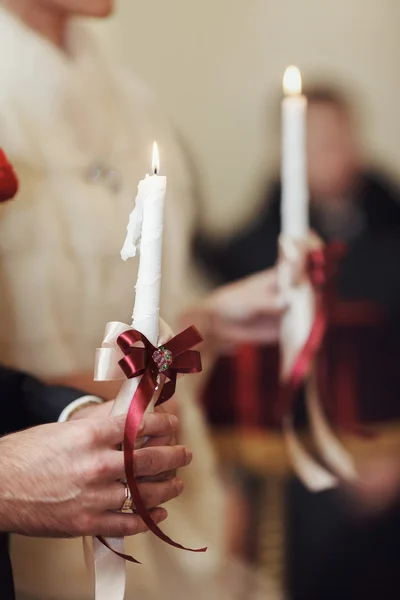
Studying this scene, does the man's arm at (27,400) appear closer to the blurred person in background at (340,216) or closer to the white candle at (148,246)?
the white candle at (148,246)

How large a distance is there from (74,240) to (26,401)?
219mm

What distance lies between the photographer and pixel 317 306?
3.17 ft

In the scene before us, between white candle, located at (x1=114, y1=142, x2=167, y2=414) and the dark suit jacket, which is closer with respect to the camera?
white candle, located at (x1=114, y1=142, x2=167, y2=414)

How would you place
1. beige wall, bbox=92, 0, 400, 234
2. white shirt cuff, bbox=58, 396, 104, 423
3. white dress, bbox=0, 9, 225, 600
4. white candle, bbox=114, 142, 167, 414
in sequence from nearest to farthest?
white candle, bbox=114, 142, 167, 414
white shirt cuff, bbox=58, 396, 104, 423
white dress, bbox=0, 9, 225, 600
beige wall, bbox=92, 0, 400, 234

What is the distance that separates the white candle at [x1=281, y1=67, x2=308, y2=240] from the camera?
2.80 feet

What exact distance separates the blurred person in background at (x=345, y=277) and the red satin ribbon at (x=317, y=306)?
0.05 metres

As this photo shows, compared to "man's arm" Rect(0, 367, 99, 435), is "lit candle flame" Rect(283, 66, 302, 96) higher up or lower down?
higher up

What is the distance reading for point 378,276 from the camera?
1.05 metres

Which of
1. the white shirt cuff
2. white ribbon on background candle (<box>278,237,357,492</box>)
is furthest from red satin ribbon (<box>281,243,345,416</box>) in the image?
the white shirt cuff

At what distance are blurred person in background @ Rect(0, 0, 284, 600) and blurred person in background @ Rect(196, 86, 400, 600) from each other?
115mm

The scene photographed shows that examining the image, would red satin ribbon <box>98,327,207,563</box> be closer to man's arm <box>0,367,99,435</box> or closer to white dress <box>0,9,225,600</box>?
man's arm <box>0,367,99,435</box>

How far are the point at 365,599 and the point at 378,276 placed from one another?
0.48 m

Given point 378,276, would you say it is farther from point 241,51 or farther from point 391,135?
point 241,51

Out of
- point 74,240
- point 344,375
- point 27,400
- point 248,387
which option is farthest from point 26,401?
point 344,375
